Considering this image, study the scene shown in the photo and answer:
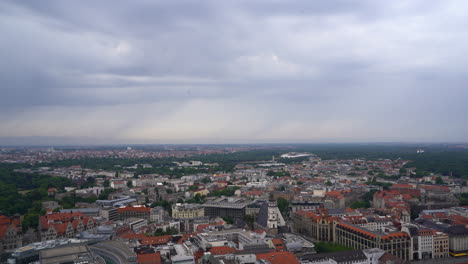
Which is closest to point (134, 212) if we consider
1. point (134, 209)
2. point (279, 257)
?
point (134, 209)

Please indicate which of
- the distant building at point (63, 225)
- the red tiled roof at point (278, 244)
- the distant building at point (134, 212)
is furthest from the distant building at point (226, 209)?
the red tiled roof at point (278, 244)

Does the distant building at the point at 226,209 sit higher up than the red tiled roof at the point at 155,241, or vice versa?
the red tiled roof at the point at 155,241

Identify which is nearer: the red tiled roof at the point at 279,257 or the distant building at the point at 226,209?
the red tiled roof at the point at 279,257

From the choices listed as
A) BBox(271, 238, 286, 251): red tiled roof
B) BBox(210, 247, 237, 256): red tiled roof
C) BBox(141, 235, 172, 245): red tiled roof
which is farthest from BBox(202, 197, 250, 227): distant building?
BBox(210, 247, 237, 256): red tiled roof

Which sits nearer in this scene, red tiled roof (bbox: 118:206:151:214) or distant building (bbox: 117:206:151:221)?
distant building (bbox: 117:206:151:221)

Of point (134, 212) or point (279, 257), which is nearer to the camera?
point (279, 257)

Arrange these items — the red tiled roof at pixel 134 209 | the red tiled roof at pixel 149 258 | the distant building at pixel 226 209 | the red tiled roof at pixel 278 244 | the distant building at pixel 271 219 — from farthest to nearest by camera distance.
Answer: the distant building at pixel 226 209 → the red tiled roof at pixel 134 209 → the distant building at pixel 271 219 → the red tiled roof at pixel 278 244 → the red tiled roof at pixel 149 258

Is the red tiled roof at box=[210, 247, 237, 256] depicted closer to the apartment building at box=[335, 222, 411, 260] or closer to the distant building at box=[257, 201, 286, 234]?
the distant building at box=[257, 201, 286, 234]

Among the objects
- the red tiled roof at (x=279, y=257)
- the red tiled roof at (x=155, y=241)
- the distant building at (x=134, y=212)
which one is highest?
the red tiled roof at (x=279, y=257)

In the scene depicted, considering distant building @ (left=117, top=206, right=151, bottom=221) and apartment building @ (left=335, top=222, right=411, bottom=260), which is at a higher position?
apartment building @ (left=335, top=222, right=411, bottom=260)

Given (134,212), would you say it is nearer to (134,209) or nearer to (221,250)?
(134,209)

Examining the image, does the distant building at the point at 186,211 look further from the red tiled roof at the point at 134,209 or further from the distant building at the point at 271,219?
the distant building at the point at 271,219

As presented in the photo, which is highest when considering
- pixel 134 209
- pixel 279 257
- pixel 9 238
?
pixel 279 257

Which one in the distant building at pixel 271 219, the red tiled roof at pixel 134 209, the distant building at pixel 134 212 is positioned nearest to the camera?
the distant building at pixel 271 219
